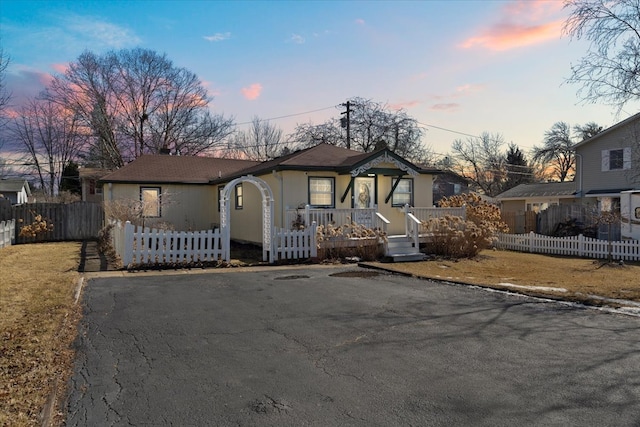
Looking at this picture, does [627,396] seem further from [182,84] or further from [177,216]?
[182,84]

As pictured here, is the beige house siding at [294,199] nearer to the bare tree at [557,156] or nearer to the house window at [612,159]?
the house window at [612,159]

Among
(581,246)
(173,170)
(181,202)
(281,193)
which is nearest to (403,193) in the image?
(281,193)

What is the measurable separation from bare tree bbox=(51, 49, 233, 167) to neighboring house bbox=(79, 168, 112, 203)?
2137mm

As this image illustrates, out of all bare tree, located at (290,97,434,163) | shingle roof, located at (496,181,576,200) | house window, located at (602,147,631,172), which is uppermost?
bare tree, located at (290,97,434,163)

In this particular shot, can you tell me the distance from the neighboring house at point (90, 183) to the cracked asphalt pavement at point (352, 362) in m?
29.4

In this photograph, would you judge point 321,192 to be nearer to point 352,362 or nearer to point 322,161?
point 322,161

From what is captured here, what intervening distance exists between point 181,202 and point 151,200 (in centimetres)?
145

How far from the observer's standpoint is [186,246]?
12930mm

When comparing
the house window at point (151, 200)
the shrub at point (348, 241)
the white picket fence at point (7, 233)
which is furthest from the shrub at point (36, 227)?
the shrub at point (348, 241)

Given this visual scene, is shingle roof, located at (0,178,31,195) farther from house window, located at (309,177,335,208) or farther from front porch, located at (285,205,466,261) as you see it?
front porch, located at (285,205,466,261)

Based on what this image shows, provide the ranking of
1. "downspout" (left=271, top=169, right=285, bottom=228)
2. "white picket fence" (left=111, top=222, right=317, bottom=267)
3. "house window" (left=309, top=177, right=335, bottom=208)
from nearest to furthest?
"white picket fence" (left=111, top=222, right=317, bottom=267) → "downspout" (left=271, top=169, right=285, bottom=228) → "house window" (left=309, top=177, right=335, bottom=208)

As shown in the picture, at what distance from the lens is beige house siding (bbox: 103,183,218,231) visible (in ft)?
67.3

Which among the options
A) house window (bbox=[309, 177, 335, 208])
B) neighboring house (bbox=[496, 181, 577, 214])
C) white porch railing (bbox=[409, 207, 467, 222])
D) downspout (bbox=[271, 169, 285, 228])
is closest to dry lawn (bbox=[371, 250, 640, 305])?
white porch railing (bbox=[409, 207, 467, 222])

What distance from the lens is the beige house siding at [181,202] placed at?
808 inches
